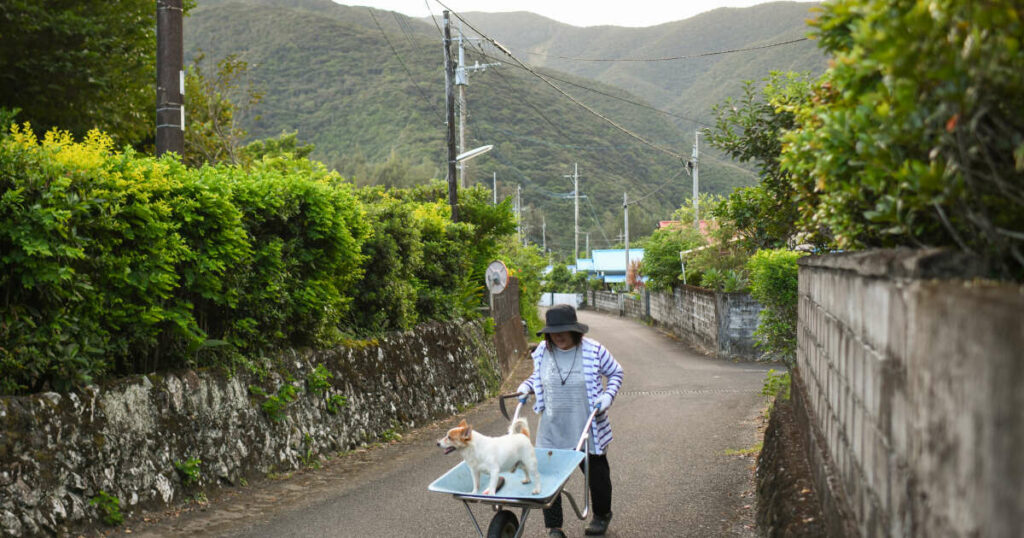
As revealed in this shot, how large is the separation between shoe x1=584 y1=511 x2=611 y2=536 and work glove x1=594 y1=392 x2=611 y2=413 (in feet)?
3.42

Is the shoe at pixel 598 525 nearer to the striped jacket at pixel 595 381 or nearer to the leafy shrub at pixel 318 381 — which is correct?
the striped jacket at pixel 595 381

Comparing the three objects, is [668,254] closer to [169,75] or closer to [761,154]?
[761,154]

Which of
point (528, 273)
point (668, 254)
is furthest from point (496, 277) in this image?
point (528, 273)

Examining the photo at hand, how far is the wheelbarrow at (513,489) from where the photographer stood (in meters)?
5.60

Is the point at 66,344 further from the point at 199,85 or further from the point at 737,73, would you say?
the point at 737,73

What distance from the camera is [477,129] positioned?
11031 centimetres

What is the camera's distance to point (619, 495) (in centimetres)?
874

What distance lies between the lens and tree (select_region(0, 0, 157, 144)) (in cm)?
1602

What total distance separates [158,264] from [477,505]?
401cm

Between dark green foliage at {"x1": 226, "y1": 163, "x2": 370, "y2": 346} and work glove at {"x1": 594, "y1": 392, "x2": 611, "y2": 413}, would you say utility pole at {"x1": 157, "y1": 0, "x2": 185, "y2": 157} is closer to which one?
dark green foliage at {"x1": 226, "y1": 163, "x2": 370, "y2": 346}

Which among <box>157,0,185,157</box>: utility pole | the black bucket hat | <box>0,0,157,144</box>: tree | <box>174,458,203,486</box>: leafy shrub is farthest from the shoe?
<box>0,0,157,144</box>: tree

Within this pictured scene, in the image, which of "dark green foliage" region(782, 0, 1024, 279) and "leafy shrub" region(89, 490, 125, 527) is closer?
"dark green foliage" region(782, 0, 1024, 279)

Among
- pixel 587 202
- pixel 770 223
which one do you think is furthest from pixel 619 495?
pixel 587 202

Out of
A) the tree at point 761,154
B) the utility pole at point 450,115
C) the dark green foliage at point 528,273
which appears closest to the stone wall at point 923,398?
the tree at point 761,154
